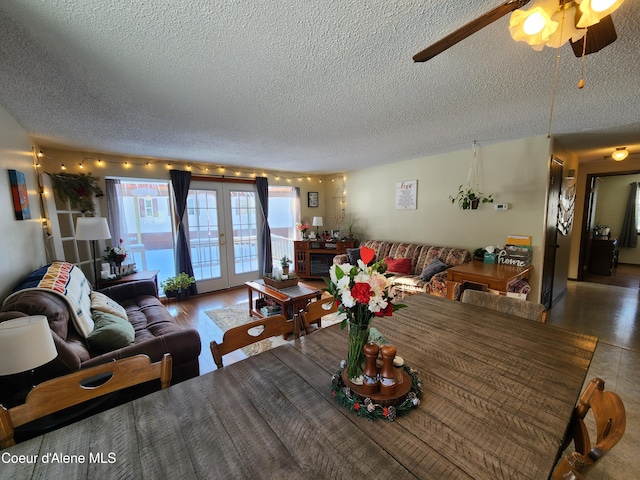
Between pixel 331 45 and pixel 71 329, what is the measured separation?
255 centimetres

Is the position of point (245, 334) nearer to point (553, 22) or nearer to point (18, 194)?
point (553, 22)

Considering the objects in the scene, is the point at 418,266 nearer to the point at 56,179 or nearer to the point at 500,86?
the point at 500,86

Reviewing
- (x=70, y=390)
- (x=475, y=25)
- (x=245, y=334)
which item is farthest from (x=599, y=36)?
(x=70, y=390)

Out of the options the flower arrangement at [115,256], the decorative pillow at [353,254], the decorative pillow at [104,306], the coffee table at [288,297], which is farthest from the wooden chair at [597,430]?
the flower arrangement at [115,256]

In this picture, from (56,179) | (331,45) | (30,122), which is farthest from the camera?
(56,179)

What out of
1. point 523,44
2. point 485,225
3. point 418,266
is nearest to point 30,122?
point 523,44

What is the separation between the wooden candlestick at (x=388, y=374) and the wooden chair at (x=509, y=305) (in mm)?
1299

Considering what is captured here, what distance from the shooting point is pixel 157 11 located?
1169 millimetres

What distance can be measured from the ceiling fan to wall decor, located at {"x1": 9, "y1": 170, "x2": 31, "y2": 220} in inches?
125

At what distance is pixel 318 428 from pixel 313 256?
4.67 metres

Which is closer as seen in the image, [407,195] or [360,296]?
[360,296]

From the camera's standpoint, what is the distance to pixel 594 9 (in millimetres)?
875

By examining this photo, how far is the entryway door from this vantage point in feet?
15.7

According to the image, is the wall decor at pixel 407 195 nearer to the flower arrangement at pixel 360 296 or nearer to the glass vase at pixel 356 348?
the flower arrangement at pixel 360 296
